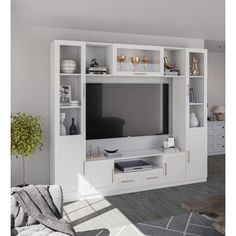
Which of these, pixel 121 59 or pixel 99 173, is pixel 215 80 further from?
pixel 99 173

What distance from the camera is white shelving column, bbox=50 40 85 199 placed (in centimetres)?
403

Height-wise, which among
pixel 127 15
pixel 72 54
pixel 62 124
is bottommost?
pixel 62 124

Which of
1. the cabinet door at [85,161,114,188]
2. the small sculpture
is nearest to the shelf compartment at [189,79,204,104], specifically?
the small sculpture

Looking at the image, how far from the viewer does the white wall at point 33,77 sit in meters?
4.14

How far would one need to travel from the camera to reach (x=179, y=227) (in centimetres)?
330

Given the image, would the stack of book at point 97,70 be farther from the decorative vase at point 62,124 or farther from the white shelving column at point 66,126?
the decorative vase at point 62,124

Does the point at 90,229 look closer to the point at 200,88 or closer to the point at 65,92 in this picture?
the point at 65,92

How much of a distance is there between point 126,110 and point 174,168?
1224 millimetres

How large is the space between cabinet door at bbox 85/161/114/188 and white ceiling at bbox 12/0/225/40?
1.99 meters

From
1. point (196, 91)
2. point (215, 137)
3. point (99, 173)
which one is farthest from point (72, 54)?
point (215, 137)

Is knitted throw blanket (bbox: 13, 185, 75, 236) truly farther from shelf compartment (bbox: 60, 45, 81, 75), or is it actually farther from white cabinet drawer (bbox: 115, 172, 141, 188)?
shelf compartment (bbox: 60, 45, 81, 75)

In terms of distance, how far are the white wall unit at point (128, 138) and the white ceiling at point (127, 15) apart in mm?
295

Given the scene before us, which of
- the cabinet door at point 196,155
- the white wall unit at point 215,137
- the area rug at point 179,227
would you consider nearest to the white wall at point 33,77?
the area rug at point 179,227
